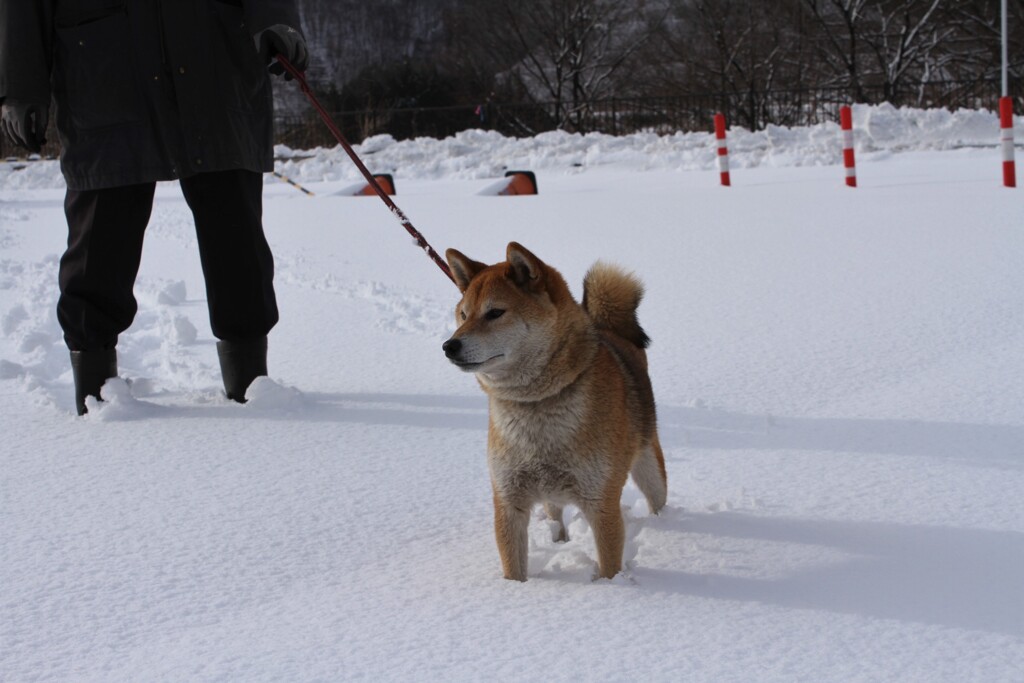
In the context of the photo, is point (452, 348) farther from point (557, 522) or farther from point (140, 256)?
A: point (140, 256)

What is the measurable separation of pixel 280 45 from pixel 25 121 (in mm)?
868

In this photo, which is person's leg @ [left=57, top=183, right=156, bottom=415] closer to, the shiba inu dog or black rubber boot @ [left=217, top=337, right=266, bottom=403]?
black rubber boot @ [left=217, top=337, right=266, bottom=403]

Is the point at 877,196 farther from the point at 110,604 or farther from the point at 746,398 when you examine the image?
the point at 110,604

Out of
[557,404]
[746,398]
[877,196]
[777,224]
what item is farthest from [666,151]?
[557,404]

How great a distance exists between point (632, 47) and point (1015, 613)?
27.7 metres

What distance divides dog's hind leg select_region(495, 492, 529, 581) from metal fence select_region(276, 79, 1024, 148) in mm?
20545

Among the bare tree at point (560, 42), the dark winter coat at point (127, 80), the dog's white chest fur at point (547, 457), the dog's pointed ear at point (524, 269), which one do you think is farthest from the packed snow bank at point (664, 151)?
the dog's white chest fur at point (547, 457)

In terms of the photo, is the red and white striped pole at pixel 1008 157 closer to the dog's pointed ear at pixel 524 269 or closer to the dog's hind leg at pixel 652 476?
the dog's hind leg at pixel 652 476

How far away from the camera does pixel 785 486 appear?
9.49 feet

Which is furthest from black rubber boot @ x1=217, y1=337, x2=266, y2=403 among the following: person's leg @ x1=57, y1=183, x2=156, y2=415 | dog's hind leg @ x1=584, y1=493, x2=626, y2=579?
dog's hind leg @ x1=584, y1=493, x2=626, y2=579

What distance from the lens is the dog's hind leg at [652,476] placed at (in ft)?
8.82

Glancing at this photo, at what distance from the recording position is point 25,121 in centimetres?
342

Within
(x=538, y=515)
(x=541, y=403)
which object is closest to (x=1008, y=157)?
(x=538, y=515)

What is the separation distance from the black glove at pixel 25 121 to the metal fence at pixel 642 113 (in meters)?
19.7
